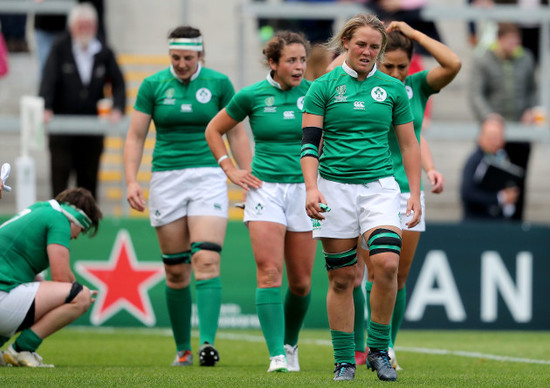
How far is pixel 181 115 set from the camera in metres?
8.53

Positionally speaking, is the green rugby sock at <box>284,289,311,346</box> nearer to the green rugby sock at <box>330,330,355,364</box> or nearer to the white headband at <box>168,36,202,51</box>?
the green rugby sock at <box>330,330,355,364</box>

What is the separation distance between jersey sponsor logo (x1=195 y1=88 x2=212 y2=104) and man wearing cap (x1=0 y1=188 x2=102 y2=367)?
1.19 meters

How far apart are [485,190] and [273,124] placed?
6.43 meters

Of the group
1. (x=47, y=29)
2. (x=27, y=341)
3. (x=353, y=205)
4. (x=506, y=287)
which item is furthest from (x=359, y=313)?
(x=47, y=29)

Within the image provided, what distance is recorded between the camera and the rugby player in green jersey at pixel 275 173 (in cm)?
782

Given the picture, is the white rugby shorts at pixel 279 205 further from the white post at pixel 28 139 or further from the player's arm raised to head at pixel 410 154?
the white post at pixel 28 139

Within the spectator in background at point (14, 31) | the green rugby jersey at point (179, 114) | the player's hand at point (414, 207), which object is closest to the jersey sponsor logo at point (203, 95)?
the green rugby jersey at point (179, 114)

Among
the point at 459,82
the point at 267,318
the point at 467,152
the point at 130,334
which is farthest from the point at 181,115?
the point at 459,82

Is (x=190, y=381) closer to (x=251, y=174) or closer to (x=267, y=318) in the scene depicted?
(x=267, y=318)

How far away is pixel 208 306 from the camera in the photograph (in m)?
8.29

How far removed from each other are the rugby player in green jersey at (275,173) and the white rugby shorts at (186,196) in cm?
60

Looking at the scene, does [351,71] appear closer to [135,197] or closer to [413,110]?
[413,110]

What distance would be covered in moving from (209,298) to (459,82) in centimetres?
1212

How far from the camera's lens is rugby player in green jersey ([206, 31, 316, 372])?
7.82 metres
